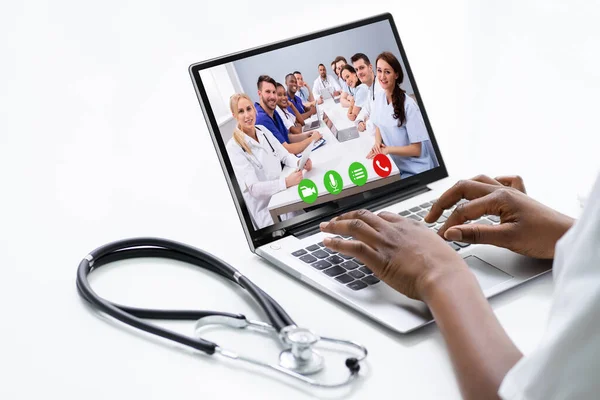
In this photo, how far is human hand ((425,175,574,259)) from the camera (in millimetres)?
1139

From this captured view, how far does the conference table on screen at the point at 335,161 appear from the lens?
1318 millimetres

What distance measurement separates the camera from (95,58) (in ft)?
5.92

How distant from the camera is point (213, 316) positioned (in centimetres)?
105

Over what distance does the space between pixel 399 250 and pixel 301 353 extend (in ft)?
0.68

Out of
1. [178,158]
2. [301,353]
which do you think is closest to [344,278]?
[301,353]

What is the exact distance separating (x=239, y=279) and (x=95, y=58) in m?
0.88

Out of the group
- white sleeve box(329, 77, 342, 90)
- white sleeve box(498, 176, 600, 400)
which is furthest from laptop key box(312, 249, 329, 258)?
white sleeve box(498, 176, 600, 400)

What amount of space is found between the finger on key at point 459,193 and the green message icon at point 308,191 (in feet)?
0.65

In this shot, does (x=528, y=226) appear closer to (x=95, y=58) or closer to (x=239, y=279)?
(x=239, y=279)

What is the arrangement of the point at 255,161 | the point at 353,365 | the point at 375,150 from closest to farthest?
the point at 353,365 < the point at 255,161 < the point at 375,150

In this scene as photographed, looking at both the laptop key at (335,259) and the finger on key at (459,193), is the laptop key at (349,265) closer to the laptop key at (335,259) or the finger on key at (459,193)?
the laptop key at (335,259)

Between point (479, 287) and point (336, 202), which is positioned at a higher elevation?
point (336, 202)

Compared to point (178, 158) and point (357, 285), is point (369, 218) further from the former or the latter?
point (178, 158)

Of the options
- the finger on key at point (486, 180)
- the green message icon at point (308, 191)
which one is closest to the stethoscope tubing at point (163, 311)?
the green message icon at point (308, 191)
